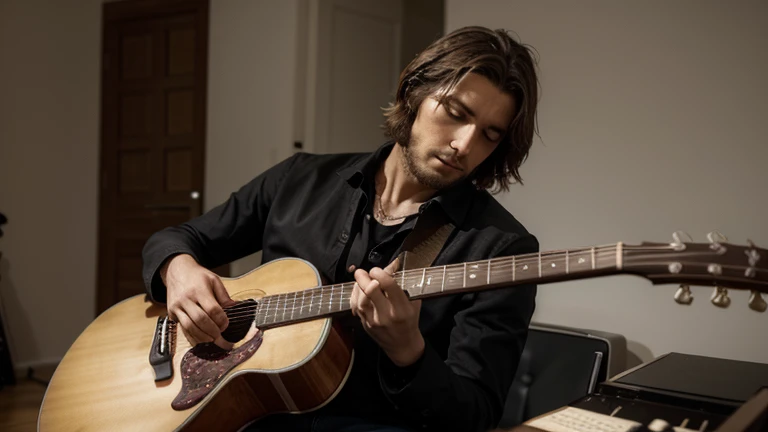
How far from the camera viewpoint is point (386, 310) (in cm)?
108

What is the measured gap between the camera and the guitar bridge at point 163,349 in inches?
53.4

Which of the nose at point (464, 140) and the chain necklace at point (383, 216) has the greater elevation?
the nose at point (464, 140)

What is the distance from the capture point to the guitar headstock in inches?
32.9

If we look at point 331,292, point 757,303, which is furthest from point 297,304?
point 757,303

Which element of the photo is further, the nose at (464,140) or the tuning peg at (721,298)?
the nose at (464,140)

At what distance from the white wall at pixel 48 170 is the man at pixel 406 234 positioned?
295 centimetres

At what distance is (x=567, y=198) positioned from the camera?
2510 millimetres

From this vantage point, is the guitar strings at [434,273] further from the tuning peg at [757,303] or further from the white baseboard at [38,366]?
the white baseboard at [38,366]

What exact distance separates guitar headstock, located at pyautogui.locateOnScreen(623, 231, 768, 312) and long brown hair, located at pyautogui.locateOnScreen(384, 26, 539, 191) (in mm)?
653

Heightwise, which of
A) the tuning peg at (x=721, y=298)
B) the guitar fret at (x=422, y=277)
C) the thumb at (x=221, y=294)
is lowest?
the thumb at (x=221, y=294)

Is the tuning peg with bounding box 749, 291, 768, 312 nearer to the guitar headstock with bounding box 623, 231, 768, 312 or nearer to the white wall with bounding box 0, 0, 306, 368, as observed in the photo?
the guitar headstock with bounding box 623, 231, 768, 312

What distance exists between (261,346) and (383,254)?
1.12 feet

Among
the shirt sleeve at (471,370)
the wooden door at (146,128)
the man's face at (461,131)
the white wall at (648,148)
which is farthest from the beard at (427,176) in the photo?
the wooden door at (146,128)

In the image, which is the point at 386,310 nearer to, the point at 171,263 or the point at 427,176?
the point at 427,176
